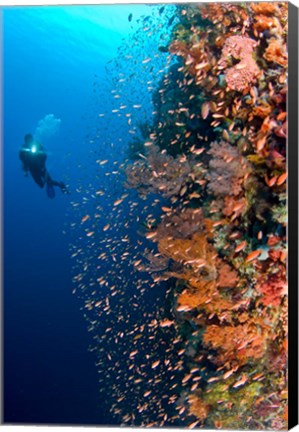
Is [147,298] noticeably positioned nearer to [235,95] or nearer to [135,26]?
[235,95]

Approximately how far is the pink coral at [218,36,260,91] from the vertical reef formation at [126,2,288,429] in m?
0.01

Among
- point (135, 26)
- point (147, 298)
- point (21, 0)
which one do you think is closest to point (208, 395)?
point (147, 298)

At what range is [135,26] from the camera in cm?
1952

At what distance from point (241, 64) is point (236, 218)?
7.64 feet

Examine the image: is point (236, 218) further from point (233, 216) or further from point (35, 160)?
point (35, 160)

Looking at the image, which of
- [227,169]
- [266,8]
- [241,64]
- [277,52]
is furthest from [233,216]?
[266,8]

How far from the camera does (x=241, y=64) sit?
5.79 m

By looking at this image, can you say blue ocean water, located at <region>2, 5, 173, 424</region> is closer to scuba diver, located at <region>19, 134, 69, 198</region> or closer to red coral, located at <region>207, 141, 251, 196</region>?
scuba diver, located at <region>19, 134, 69, 198</region>

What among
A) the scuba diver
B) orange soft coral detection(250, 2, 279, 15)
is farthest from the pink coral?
the scuba diver

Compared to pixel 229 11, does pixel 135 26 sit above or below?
above

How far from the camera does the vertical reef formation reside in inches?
225

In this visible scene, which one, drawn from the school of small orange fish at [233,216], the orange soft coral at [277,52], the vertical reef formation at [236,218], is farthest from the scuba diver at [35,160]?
the orange soft coral at [277,52]

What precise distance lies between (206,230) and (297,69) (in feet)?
8.74

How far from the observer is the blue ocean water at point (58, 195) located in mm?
19266
